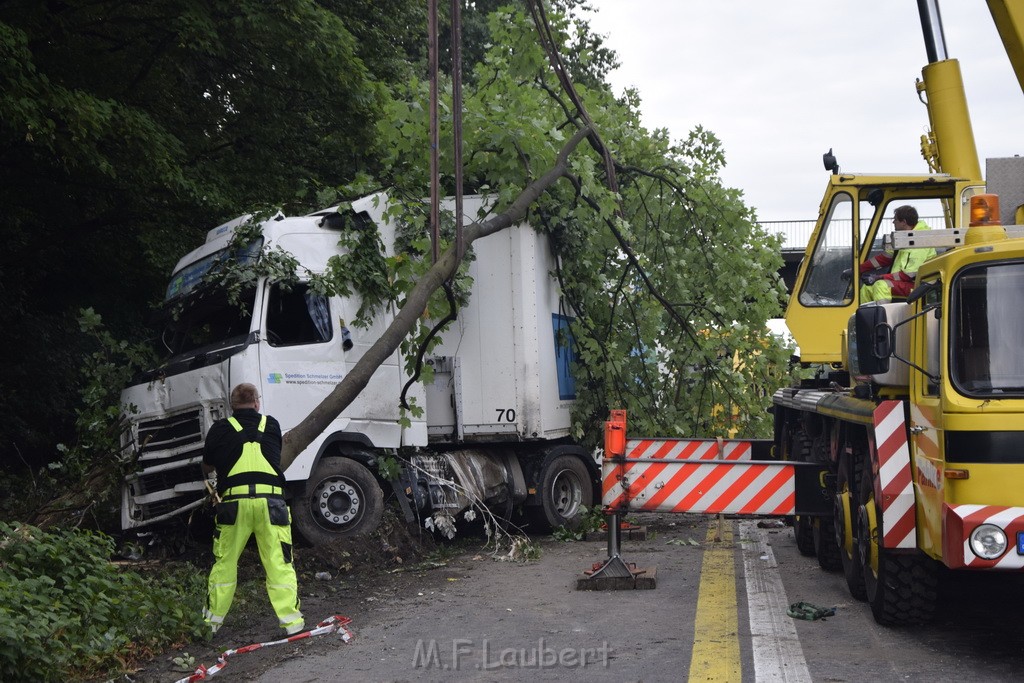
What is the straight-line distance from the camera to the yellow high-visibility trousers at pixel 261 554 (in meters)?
7.14

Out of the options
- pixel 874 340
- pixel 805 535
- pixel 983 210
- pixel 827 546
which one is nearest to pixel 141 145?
pixel 805 535

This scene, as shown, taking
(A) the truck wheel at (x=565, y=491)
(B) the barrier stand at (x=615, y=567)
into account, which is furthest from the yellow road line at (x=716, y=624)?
(A) the truck wheel at (x=565, y=491)

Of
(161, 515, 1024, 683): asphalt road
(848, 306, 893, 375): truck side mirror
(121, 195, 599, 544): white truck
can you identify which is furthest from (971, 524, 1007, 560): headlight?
(121, 195, 599, 544): white truck

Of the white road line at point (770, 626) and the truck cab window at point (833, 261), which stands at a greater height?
the truck cab window at point (833, 261)

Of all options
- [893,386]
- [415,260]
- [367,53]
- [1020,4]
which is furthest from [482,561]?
[367,53]

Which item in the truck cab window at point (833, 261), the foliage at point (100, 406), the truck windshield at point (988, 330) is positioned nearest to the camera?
the truck windshield at point (988, 330)

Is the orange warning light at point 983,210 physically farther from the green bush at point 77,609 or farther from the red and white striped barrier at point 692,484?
the green bush at point 77,609

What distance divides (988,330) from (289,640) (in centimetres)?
450

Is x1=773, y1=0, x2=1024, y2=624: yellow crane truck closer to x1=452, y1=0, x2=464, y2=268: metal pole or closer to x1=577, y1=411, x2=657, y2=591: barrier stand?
x1=577, y1=411, x2=657, y2=591: barrier stand

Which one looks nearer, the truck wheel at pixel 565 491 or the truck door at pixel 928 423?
the truck door at pixel 928 423

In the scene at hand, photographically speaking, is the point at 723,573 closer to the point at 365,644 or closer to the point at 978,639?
the point at 978,639

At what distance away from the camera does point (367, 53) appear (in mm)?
16453

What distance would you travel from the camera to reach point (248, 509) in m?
7.34

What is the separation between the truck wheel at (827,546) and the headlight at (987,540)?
3.20m
